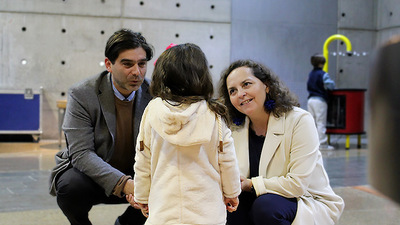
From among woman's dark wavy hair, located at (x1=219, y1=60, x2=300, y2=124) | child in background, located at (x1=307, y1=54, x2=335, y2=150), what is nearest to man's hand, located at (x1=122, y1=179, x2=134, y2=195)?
woman's dark wavy hair, located at (x1=219, y1=60, x2=300, y2=124)

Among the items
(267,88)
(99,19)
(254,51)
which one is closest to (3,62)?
(99,19)

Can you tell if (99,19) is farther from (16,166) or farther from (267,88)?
(267,88)

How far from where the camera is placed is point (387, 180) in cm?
94

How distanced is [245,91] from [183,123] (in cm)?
66

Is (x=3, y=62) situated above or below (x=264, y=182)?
above

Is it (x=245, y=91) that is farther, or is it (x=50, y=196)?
(x=50, y=196)

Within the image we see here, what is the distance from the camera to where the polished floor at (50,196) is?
3.45 metres

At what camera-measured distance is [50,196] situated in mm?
4215

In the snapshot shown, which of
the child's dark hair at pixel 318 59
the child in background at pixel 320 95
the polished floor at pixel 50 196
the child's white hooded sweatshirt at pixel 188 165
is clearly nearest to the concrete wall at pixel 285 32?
the child in background at pixel 320 95

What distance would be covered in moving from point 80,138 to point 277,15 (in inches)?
323

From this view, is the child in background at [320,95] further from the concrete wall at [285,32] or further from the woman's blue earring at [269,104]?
the woman's blue earring at [269,104]

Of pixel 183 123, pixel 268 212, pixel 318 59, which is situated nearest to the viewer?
pixel 183 123

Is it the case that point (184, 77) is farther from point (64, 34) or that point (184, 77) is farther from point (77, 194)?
point (64, 34)

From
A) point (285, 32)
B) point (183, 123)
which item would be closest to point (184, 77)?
point (183, 123)
